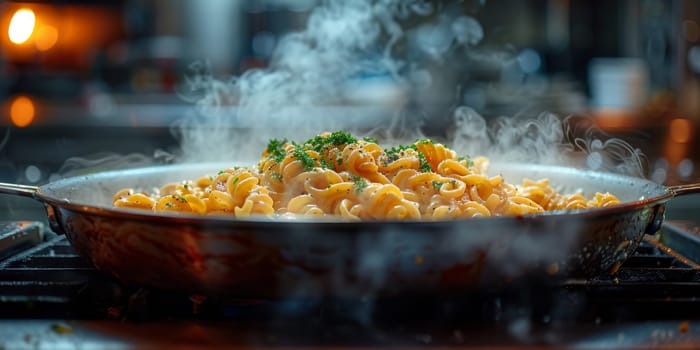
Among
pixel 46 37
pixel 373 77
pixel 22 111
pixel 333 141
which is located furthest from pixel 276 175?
pixel 46 37

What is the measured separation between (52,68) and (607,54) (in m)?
7.84

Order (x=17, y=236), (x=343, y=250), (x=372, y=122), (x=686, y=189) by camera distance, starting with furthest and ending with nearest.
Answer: (x=372, y=122), (x=17, y=236), (x=686, y=189), (x=343, y=250)

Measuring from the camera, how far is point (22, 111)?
22.3ft

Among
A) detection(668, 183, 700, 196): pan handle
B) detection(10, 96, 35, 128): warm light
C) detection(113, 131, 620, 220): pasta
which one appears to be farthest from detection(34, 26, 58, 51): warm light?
detection(668, 183, 700, 196): pan handle

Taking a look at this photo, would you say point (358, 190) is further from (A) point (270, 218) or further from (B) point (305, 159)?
(A) point (270, 218)

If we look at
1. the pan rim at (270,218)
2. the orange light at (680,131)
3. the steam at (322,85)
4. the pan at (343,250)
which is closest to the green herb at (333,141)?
the pan rim at (270,218)

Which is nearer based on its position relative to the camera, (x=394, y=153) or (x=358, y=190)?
(x=358, y=190)

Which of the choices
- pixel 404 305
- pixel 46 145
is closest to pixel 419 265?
pixel 404 305

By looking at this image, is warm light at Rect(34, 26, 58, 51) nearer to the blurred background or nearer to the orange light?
the blurred background

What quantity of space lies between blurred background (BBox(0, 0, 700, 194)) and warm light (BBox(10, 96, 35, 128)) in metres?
0.02

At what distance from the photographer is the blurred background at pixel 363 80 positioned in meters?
5.91

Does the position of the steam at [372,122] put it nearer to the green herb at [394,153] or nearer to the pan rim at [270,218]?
the pan rim at [270,218]

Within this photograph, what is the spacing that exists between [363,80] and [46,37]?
5.70 meters

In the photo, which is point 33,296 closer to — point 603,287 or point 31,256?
point 31,256
